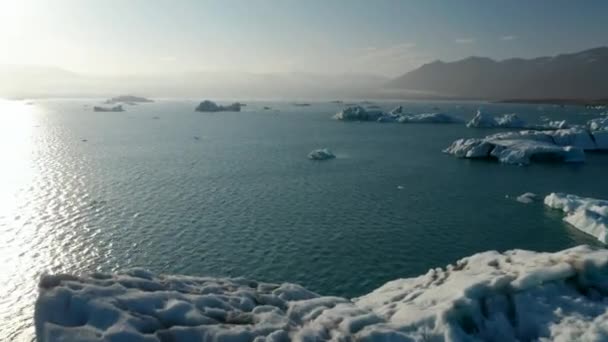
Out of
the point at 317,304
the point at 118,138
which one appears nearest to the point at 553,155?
the point at 317,304

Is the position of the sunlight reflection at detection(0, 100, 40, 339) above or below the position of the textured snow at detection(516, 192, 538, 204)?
below

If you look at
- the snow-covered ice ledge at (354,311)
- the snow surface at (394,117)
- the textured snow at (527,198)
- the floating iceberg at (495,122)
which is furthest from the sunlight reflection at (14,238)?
the snow surface at (394,117)

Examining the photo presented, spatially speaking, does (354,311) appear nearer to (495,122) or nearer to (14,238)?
(14,238)

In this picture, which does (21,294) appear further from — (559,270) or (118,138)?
(118,138)

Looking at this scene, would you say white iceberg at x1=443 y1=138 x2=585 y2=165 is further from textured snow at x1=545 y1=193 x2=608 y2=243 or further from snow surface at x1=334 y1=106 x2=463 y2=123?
snow surface at x1=334 y1=106 x2=463 y2=123

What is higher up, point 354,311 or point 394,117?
point 394,117

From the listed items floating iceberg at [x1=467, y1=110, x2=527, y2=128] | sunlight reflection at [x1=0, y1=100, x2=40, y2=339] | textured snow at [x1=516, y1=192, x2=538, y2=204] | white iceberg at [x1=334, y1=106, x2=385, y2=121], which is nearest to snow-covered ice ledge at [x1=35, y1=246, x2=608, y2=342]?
Answer: sunlight reflection at [x1=0, y1=100, x2=40, y2=339]

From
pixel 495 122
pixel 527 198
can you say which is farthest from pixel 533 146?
pixel 495 122
